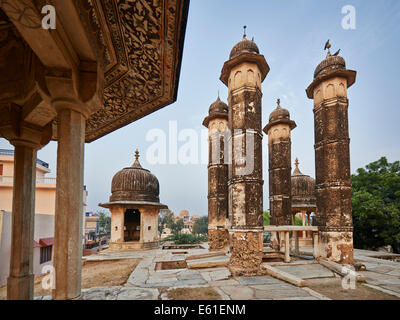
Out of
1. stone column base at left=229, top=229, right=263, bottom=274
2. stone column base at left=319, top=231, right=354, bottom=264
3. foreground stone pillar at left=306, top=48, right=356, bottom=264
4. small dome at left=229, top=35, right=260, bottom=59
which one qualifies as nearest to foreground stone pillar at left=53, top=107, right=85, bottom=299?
stone column base at left=229, top=229, right=263, bottom=274

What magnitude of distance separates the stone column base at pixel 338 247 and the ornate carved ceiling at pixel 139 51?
7.37 metres

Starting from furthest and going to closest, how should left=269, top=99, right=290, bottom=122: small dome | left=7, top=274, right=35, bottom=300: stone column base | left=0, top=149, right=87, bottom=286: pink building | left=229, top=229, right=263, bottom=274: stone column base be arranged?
1. left=269, top=99, right=290, bottom=122: small dome
2. left=0, top=149, right=87, bottom=286: pink building
3. left=229, top=229, right=263, bottom=274: stone column base
4. left=7, top=274, right=35, bottom=300: stone column base

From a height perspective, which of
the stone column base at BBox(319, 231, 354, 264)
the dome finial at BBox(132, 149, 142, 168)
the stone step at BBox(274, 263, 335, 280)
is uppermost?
the dome finial at BBox(132, 149, 142, 168)

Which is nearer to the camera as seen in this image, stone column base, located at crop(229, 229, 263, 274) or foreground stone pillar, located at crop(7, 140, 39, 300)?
foreground stone pillar, located at crop(7, 140, 39, 300)

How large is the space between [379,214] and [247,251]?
12.6 metres

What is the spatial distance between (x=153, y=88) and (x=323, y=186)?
735 cm

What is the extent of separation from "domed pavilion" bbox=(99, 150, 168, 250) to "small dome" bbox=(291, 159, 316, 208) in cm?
946

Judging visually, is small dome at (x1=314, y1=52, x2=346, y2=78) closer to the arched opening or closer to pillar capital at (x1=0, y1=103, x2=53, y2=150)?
pillar capital at (x1=0, y1=103, x2=53, y2=150)

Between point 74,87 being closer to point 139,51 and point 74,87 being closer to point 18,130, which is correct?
point 139,51

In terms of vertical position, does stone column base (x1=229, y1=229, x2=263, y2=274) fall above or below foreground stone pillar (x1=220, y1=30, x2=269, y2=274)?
below

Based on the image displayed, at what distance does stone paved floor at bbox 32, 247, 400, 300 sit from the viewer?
5281 mm

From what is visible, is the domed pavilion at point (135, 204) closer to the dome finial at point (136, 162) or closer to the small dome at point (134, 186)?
the small dome at point (134, 186)

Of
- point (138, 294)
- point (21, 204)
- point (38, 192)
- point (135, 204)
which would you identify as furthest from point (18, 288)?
point (38, 192)

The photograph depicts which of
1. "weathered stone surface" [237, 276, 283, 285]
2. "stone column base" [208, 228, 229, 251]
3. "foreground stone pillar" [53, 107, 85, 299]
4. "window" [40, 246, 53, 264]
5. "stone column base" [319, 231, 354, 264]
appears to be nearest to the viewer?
"foreground stone pillar" [53, 107, 85, 299]
